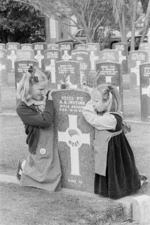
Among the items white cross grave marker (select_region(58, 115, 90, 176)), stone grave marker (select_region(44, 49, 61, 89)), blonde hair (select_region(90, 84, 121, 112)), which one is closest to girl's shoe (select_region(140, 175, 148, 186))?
white cross grave marker (select_region(58, 115, 90, 176))

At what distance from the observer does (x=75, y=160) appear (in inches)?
268

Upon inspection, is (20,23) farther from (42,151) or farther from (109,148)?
(109,148)

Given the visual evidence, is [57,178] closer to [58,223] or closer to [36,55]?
[58,223]

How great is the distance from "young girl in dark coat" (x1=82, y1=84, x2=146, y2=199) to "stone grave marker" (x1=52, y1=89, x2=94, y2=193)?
138 mm

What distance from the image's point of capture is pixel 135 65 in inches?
623

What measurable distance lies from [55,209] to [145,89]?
5614mm

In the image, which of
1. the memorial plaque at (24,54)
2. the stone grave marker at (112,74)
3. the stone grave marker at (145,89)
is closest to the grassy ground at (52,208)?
the stone grave marker at (145,89)

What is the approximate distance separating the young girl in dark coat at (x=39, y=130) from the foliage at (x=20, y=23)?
979 inches

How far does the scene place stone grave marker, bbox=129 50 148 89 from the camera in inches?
615

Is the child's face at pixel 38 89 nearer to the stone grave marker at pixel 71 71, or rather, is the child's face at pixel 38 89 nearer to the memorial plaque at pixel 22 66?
the stone grave marker at pixel 71 71

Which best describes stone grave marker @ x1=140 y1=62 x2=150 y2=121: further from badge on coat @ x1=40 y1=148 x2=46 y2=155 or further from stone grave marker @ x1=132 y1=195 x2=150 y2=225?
stone grave marker @ x1=132 y1=195 x2=150 y2=225

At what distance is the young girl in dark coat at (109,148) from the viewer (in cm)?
638

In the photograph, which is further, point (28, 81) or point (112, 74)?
point (112, 74)

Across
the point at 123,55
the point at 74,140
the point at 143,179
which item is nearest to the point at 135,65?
the point at 123,55
